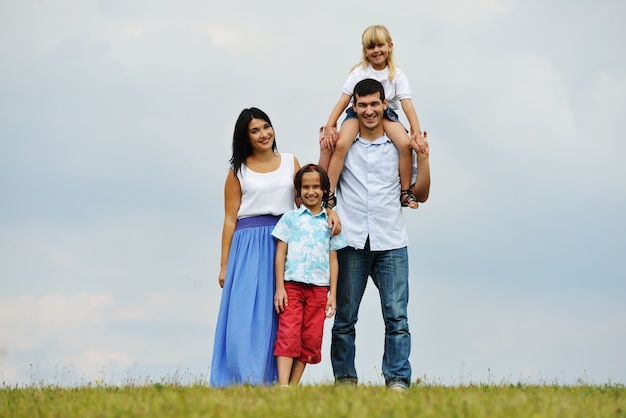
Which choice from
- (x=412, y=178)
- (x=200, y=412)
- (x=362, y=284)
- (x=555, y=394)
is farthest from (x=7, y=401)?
(x=555, y=394)

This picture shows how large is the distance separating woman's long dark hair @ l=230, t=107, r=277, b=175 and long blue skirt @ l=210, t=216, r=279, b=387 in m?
0.62

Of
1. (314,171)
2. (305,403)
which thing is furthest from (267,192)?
(305,403)

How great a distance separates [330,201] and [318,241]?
0.63 metres

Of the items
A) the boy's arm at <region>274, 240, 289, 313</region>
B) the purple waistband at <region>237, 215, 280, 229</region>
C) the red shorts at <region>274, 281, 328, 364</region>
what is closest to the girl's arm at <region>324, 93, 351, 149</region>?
the purple waistband at <region>237, 215, 280, 229</region>

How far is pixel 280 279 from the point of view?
837 cm

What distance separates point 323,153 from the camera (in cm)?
900

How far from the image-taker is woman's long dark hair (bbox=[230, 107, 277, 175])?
28.8 ft

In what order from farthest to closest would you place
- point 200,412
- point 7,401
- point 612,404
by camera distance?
point 7,401 → point 612,404 → point 200,412

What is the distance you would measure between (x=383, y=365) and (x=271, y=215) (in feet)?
6.59

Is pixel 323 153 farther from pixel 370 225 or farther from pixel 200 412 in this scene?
pixel 200 412

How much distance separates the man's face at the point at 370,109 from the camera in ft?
29.0

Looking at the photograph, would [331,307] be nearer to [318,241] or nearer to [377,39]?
[318,241]

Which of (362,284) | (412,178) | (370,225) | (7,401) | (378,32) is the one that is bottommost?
(7,401)

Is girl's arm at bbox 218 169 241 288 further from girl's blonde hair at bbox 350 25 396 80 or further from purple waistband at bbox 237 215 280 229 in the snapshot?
girl's blonde hair at bbox 350 25 396 80
